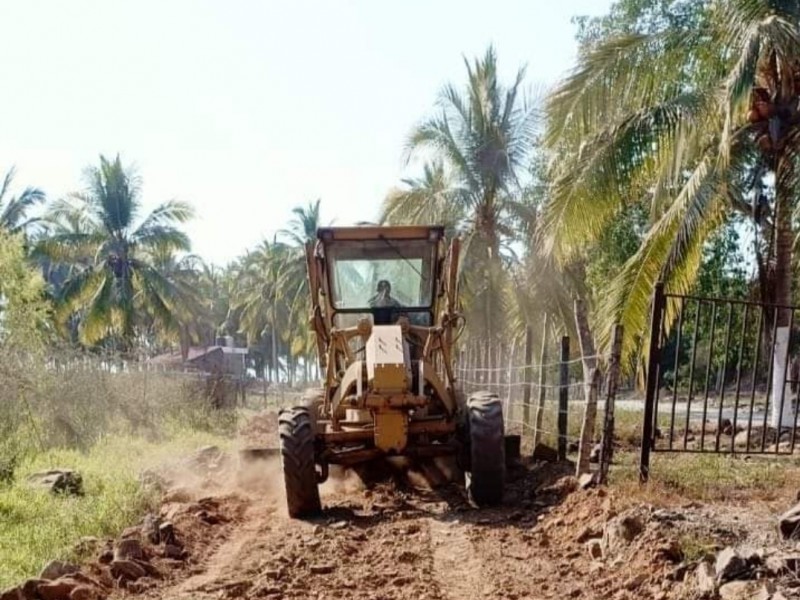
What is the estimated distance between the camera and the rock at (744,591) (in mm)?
4266

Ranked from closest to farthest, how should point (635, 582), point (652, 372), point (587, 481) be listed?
point (635, 582)
point (652, 372)
point (587, 481)

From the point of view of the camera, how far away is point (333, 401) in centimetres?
861

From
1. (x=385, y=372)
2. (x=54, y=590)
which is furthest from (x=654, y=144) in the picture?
(x=54, y=590)

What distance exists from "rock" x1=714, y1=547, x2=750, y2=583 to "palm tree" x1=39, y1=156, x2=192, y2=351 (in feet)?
83.6

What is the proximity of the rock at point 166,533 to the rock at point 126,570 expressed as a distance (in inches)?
31.8

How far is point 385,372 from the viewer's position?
7.89 meters

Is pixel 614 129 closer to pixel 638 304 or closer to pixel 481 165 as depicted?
pixel 638 304

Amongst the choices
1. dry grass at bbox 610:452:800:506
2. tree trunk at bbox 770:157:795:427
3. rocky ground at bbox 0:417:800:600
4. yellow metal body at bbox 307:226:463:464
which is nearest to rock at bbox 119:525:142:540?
rocky ground at bbox 0:417:800:600

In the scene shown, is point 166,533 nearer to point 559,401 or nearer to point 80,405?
point 559,401

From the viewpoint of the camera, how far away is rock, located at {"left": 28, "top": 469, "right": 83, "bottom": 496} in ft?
29.0

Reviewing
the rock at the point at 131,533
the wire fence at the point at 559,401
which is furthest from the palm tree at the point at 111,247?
the rock at the point at 131,533

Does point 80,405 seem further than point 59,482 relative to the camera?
Yes

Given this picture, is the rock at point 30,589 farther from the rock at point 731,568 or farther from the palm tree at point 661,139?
the palm tree at point 661,139

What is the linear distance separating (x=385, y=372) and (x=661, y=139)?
5769mm
